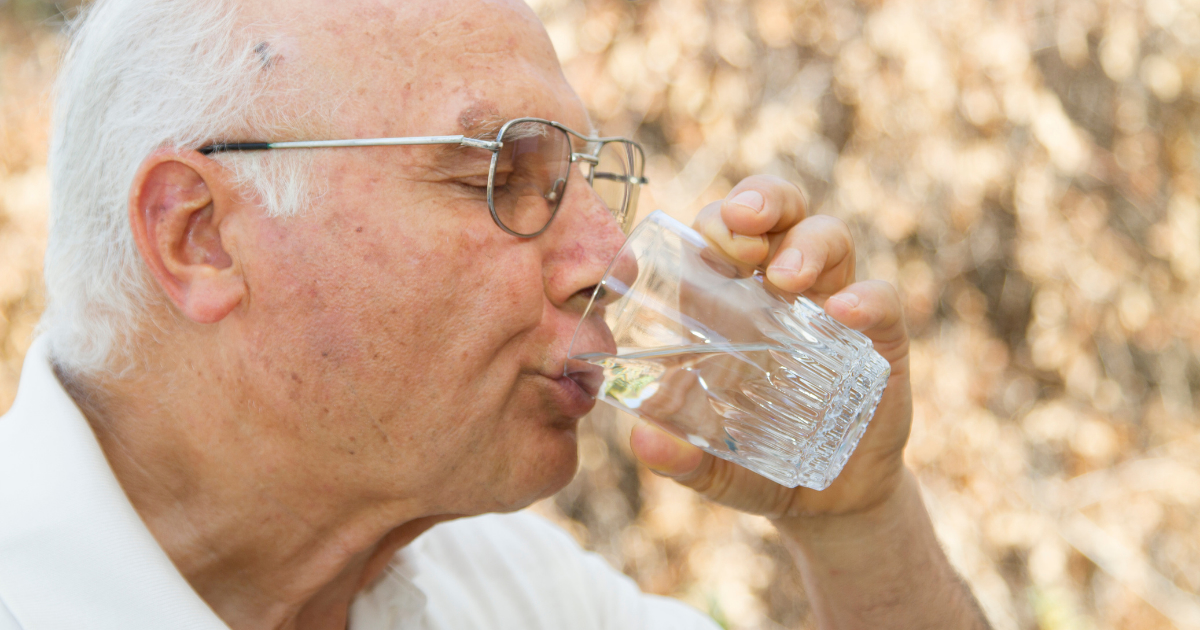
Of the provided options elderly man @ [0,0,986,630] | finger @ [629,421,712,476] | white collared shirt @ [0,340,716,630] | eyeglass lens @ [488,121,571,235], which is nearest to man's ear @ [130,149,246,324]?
elderly man @ [0,0,986,630]

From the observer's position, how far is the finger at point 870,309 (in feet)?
4.94

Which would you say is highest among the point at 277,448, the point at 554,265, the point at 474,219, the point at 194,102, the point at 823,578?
the point at 194,102

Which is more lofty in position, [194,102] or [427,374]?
[194,102]

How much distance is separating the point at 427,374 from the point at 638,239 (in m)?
0.42

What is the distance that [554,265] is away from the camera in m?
1.49

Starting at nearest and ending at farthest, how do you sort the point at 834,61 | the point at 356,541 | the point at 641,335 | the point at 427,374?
the point at 641,335
the point at 427,374
the point at 356,541
the point at 834,61

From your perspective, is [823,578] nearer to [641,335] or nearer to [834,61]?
[641,335]

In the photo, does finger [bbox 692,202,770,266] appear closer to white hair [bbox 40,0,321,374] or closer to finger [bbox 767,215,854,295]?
finger [bbox 767,215,854,295]

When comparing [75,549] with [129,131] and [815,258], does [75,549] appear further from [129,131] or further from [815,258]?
[815,258]

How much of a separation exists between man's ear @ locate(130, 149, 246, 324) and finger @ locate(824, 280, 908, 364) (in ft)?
3.36

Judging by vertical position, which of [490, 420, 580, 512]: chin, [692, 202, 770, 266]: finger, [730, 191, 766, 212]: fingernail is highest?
[730, 191, 766, 212]: fingernail

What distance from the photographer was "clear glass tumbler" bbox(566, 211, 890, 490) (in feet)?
4.24

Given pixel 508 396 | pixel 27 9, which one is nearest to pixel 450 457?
pixel 508 396

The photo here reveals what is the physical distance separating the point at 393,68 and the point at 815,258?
0.79 meters
